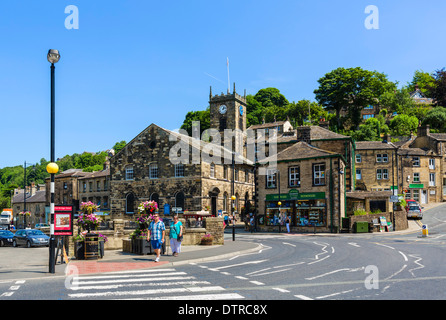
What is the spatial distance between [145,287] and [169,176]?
4249cm

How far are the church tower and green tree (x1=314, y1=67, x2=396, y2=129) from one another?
22.9 m

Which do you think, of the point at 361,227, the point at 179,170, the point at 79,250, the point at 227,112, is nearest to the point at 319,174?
the point at 361,227

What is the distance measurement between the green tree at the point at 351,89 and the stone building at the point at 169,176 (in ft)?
124

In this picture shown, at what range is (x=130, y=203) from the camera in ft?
183

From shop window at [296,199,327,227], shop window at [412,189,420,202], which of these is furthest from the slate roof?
shop window at [296,199,327,227]

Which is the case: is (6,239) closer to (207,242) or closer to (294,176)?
(207,242)

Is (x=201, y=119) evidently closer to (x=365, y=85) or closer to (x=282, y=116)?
(x=282, y=116)

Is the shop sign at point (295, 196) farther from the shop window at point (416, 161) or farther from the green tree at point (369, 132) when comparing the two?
the green tree at point (369, 132)

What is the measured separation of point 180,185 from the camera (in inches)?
2052

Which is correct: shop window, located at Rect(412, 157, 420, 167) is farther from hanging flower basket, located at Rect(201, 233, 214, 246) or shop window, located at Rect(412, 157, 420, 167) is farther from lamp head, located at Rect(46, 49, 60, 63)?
lamp head, located at Rect(46, 49, 60, 63)

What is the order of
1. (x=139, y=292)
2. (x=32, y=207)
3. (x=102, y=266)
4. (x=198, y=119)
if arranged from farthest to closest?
(x=198, y=119), (x=32, y=207), (x=102, y=266), (x=139, y=292)

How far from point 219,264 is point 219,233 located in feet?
28.9

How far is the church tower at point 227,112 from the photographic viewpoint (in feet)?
241
